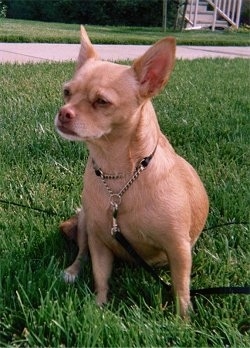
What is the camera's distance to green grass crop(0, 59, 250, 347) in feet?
5.68

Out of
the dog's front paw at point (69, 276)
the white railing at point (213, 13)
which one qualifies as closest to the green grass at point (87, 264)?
the dog's front paw at point (69, 276)

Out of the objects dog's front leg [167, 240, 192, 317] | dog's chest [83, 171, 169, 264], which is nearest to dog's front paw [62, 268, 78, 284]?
dog's chest [83, 171, 169, 264]

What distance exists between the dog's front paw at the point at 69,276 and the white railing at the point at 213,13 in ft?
52.7

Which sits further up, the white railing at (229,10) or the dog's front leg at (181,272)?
the dog's front leg at (181,272)

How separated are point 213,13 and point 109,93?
16845 mm

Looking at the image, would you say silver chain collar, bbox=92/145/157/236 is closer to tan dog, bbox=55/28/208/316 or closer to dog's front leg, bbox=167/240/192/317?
tan dog, bbox=55/28/208/316

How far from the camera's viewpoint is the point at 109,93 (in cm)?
188

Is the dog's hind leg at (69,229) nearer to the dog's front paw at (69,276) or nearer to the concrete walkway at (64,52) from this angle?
the dog's front paw at (69,276)

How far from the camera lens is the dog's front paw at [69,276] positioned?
81.4 inches

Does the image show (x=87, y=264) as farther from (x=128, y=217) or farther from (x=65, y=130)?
(x=65, y=130)

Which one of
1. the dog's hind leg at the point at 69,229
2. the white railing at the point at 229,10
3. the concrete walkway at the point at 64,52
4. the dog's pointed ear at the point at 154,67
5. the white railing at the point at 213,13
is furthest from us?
the white railing at the point at 229,10

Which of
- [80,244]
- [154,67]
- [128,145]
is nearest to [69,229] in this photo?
[80,244]

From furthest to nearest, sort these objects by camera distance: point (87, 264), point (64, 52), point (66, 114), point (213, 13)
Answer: point (213, 13) → point (64, 52) → point (87, 264) → point (66, 114)

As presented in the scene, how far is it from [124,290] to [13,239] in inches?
21.0
